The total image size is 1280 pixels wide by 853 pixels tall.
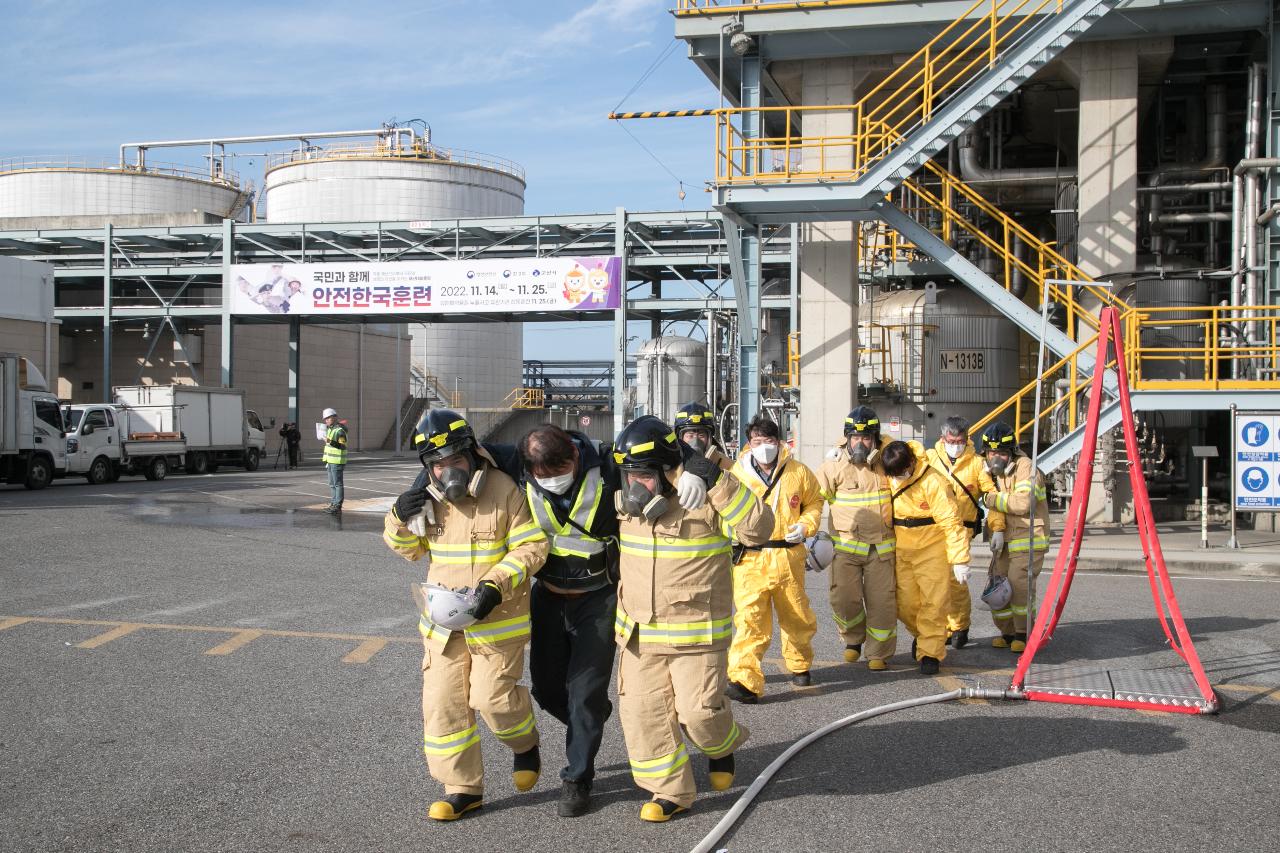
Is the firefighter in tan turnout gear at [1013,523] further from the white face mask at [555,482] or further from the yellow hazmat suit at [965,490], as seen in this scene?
the white face mask at [555,482]

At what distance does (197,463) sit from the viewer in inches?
1233

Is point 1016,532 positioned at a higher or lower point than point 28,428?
lower

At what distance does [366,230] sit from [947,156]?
62.5 ft

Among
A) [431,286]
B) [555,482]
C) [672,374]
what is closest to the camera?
[555,482]

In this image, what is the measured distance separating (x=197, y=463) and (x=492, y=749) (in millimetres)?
28065

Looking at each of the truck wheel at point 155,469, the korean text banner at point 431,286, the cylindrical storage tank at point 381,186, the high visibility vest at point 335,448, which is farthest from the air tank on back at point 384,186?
the high visibility vest at point 335,448

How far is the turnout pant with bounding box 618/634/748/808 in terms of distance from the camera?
474cm

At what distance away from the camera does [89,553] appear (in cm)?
1283

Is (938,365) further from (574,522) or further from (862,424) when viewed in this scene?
(574,522)

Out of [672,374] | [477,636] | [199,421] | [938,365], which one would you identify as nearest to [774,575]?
[477,636]

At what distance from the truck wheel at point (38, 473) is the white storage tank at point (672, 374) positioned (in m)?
13.2

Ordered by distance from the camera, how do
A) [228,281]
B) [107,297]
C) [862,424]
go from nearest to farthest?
[862,424], [228,281], [107,297]

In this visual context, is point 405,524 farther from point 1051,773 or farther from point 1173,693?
point 1173,693

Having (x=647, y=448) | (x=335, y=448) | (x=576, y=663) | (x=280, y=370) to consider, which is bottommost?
(x=576, y=663)
